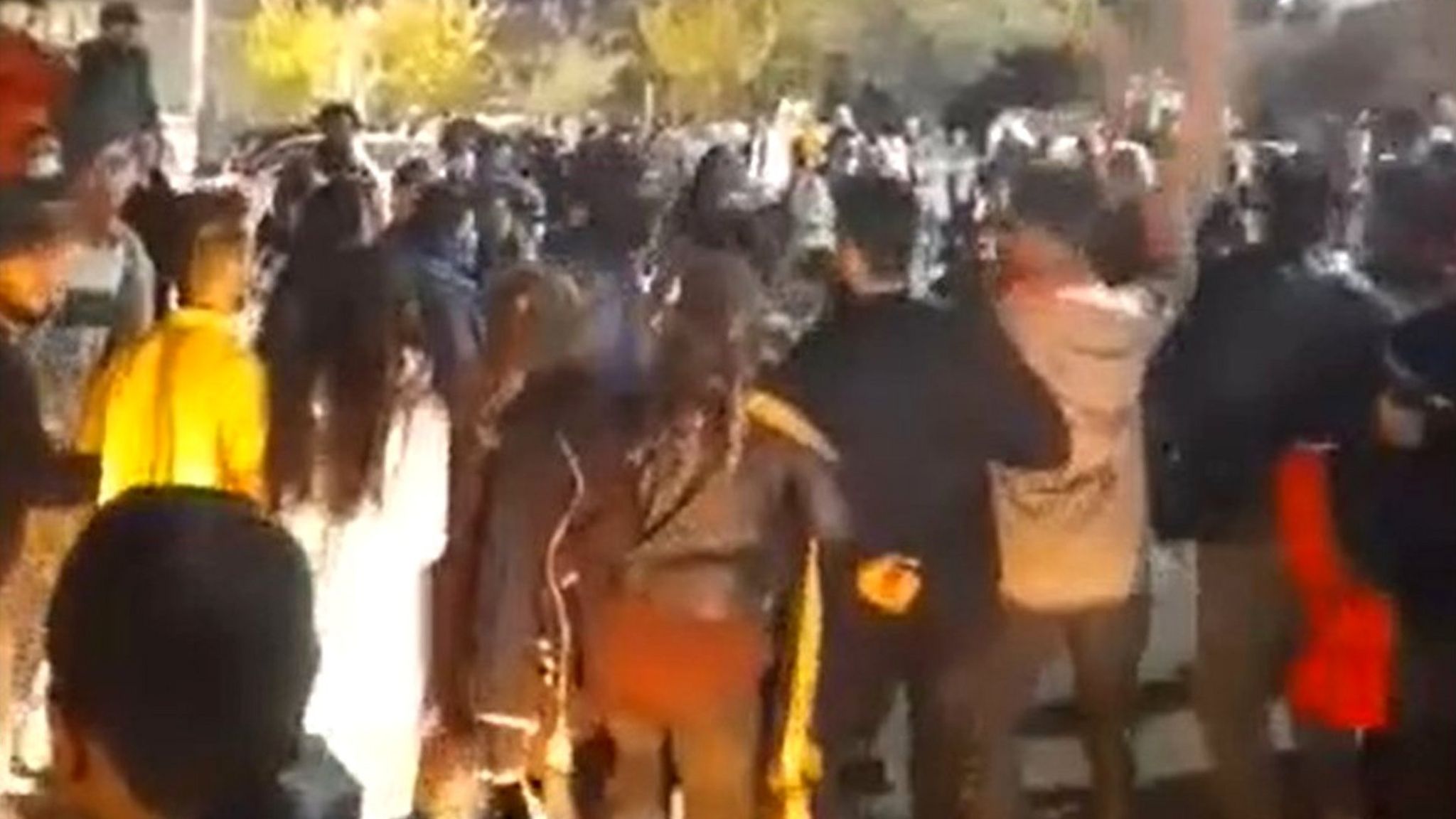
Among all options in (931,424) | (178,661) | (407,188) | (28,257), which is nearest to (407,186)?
(407,188)

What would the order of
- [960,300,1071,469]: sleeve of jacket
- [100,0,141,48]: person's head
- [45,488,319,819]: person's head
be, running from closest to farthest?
[45,488,319,819]: person's head → [100,0,141,48]: person's head → [960,300,1071,469]: sleeve of jacket

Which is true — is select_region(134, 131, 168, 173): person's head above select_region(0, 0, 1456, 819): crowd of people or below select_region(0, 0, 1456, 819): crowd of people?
above

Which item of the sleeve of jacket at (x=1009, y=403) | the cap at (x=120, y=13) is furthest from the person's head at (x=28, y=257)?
the sleeve of jacket at (x=1009, y=403)

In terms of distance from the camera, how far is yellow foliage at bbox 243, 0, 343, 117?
1.62 metres

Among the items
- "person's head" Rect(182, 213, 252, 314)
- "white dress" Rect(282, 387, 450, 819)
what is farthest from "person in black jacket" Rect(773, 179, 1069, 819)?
"person's head" Rect(182, 213, 252, 314)

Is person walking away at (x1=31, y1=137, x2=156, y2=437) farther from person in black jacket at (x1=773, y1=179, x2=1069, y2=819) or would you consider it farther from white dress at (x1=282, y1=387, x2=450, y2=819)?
person in black jacket at (x1=773, y1=179, x2=1069, y2=819)

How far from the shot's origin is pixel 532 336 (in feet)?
5.42

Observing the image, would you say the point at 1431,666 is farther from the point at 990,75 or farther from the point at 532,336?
the point at 532,336

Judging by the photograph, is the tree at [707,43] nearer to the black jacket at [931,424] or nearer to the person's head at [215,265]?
the black jacket at [931,424]

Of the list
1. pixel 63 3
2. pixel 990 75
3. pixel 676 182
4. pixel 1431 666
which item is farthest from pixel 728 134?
pixel 1431 666

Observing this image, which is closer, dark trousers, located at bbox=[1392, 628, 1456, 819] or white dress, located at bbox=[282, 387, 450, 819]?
white dress, located at bbox=[282, 387, 450, 819]

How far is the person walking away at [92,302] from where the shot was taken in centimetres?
162

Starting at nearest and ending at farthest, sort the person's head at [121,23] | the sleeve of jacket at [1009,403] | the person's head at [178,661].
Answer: the person's head at [178,661]
the person's head at [121,23]
the sleeve of jacket at [1009,403]

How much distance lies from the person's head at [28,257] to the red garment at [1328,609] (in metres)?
0.70
